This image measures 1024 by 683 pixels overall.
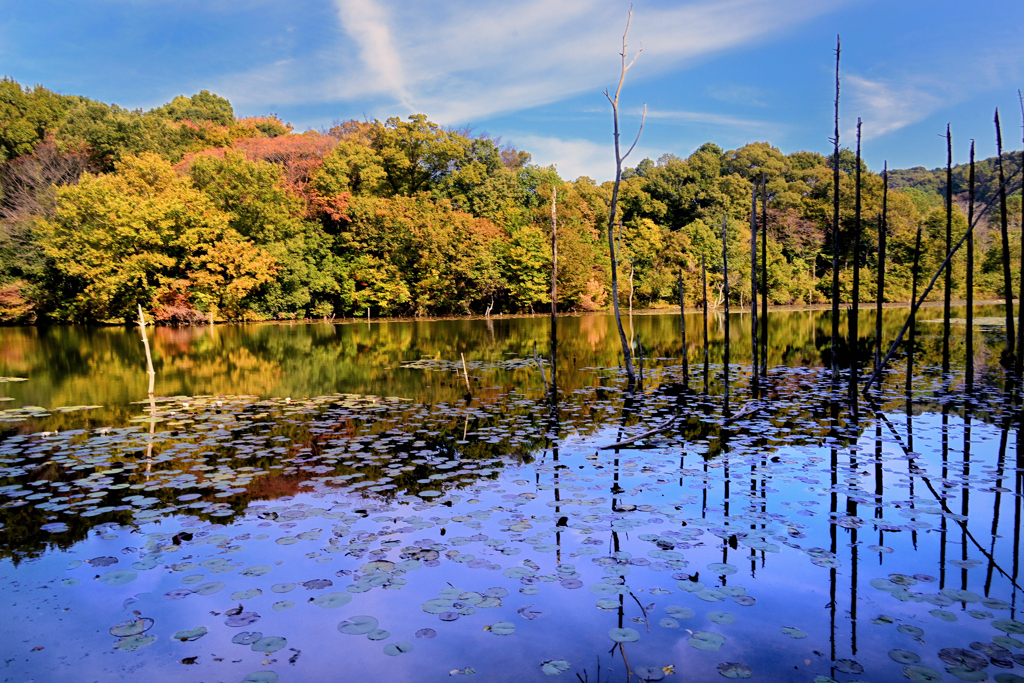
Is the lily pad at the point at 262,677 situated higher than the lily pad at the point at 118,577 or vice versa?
the lily pad at the point at 118,577

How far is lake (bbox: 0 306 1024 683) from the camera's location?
3.58 meters

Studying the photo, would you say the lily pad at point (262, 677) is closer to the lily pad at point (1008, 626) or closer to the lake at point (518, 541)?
the lake at point (518, 541)

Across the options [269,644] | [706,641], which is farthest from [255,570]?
[706,641]

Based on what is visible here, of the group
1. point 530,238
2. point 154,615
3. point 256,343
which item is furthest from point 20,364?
point 530,238

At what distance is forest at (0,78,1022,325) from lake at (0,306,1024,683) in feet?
82.2

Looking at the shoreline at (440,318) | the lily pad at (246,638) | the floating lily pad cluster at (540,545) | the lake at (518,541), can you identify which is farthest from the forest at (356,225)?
the lily pad at (246,638)

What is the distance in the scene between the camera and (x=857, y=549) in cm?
485

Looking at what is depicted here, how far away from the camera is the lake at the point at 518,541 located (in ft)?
11.7

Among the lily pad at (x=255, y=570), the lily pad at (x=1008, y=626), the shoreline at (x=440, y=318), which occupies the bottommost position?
the lily pad at (x=1008, y=626)

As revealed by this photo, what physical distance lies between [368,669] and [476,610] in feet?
2.63

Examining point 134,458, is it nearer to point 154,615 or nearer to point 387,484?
point 387,484

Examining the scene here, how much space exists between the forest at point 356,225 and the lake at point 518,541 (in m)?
25.1

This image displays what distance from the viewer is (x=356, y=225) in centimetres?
4450

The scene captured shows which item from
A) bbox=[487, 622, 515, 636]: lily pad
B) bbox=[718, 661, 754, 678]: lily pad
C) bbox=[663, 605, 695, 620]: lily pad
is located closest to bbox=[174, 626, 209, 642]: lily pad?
bbox=[487, 622, 515, 636]: lily pad
